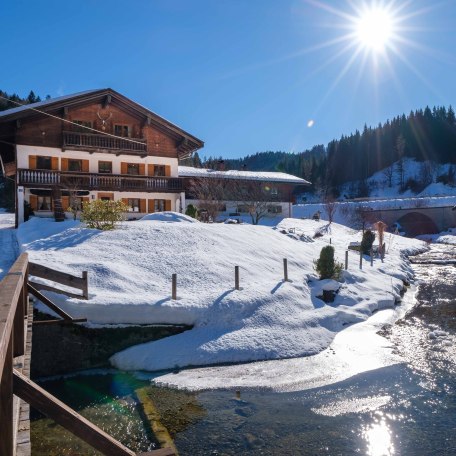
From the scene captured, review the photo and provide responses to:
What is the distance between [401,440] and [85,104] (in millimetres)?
28567

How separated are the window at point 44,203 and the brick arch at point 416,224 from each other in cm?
5561

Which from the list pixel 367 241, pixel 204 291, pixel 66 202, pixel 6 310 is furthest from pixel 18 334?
pixel 66 202

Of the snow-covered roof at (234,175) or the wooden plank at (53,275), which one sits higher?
the snow-covered roof at (234,175)

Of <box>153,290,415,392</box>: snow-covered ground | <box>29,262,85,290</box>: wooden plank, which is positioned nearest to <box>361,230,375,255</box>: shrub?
<box>153,290,415,392</box>: snow-covered ground

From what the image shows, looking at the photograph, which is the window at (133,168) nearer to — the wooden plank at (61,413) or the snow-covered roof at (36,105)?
the snow-covered roof at (36,105)

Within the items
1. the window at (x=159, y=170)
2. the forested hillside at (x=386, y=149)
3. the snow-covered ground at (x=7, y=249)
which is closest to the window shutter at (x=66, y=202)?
the snow-covered ground at (x=7, y=249)

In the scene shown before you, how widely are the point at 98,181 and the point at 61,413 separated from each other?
26.3 meters

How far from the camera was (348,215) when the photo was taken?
6200 centimetres

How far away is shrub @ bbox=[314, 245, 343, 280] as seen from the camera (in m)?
16.7

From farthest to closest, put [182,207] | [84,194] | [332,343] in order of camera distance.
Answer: [182,207] → [84,194] → [332,343]

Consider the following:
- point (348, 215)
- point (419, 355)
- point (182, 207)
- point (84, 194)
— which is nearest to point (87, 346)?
point (419, 355)

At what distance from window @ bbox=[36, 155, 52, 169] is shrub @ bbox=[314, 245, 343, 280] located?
20.8 metres

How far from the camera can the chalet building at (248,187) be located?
39.5m

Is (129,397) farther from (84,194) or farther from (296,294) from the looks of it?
(84,194)
